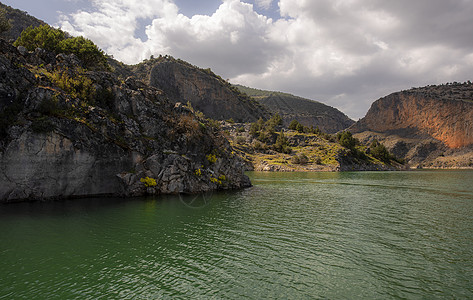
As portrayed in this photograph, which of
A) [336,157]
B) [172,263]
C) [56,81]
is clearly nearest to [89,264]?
[172,263]

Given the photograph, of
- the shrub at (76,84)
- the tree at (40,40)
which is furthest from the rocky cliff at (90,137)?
the tree at (40,40)

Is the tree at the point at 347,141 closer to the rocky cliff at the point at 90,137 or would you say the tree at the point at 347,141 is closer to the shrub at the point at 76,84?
the rocky cliff at the point at 90,137

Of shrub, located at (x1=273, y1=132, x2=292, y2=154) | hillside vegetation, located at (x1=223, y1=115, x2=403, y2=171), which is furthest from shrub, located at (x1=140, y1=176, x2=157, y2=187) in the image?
shrub, located at (x1=273, y1=132, x2=292, y2=154)

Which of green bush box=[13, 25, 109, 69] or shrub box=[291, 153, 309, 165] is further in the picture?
shrub box=[291, 153, 309, 165]

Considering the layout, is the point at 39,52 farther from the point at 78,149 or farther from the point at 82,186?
the point at 82,186

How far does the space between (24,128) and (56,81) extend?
39.3 feet

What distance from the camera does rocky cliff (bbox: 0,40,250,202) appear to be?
120 feet

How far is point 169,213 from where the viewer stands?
3397 centimetres

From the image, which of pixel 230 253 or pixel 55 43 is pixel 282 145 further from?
pixel 230 253

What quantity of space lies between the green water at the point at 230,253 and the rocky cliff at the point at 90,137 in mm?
5729

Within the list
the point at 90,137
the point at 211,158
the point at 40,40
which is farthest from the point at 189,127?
the point at 40,40

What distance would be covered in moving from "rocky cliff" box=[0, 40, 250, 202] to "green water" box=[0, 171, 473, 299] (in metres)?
5.73

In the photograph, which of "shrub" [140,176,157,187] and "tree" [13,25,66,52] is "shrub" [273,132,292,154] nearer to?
"shrub" [140,176,157,187]

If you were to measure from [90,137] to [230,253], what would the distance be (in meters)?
33.5
